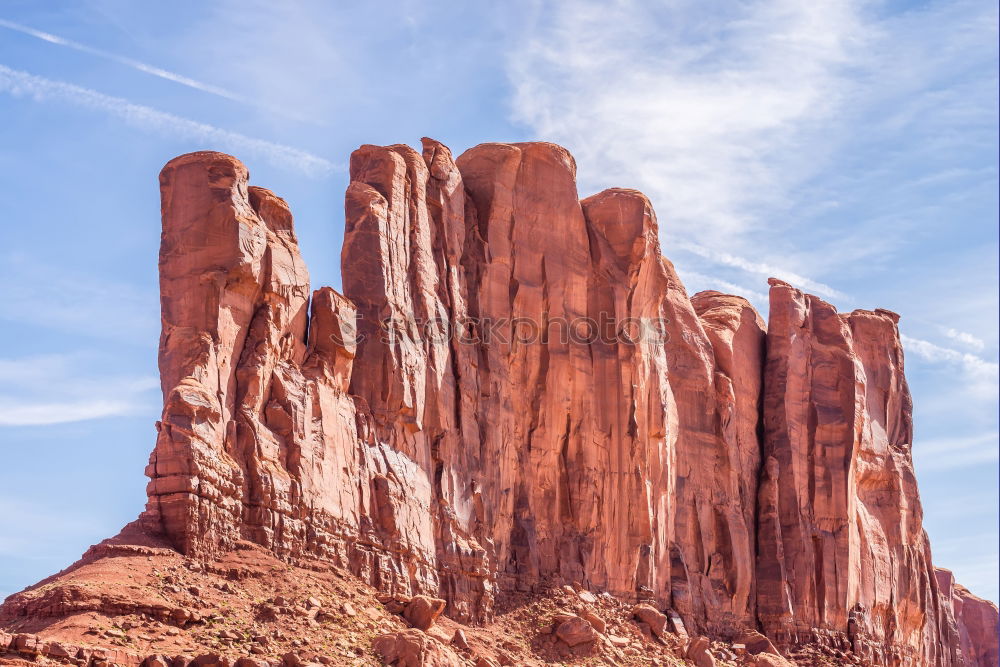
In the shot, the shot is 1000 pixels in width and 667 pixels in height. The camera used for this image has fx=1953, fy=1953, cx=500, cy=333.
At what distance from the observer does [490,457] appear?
6819cm

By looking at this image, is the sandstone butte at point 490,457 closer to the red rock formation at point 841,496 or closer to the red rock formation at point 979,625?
the red rock formation at point 841,496

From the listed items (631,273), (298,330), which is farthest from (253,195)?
(631,273)

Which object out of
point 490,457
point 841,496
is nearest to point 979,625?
point 841,496

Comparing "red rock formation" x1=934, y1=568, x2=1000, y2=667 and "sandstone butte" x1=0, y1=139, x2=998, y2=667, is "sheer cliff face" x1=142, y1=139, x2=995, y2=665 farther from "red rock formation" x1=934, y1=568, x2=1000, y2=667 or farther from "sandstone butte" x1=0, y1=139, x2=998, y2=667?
"red rock formation" x1=934, y1=568, x2=1000, y2=667

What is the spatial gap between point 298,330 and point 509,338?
12218mm

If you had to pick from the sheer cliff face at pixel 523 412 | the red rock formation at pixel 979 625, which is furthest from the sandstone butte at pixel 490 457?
the red rock formation at pixel 979 625

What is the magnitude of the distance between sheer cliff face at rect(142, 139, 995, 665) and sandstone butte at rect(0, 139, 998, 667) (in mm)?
105

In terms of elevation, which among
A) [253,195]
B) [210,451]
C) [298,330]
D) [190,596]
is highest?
[253,195]

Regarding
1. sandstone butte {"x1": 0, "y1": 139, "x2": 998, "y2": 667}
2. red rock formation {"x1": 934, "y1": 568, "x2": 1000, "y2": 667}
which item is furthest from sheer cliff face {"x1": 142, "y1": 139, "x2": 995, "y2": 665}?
red rock formation {"x1": 934, "y1": 568, "x2": 1000, "y2": 667}

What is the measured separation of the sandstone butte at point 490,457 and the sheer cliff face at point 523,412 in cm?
10

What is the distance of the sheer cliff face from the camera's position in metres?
57.4

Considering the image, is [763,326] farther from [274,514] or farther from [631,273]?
[274,514]

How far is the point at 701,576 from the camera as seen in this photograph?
7825cm

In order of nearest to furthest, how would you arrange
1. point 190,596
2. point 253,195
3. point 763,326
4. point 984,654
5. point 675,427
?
point 190,596 < point 253,195 < point 675,427 < point 763,326 < point 984,654
